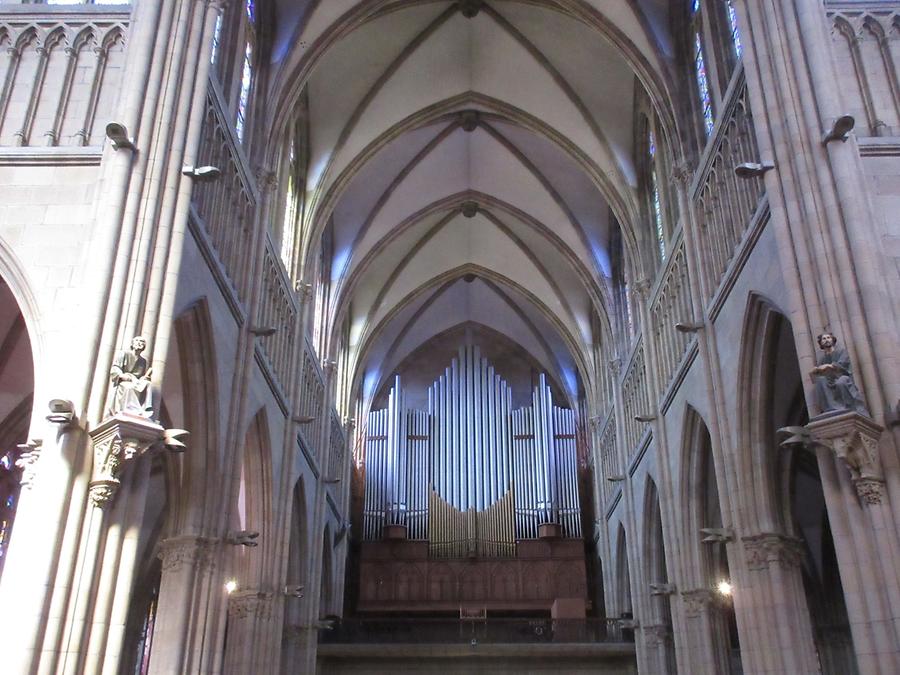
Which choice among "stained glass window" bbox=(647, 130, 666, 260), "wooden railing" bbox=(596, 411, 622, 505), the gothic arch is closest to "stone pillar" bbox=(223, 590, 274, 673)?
the gothic arch

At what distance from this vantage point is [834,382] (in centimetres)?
1026

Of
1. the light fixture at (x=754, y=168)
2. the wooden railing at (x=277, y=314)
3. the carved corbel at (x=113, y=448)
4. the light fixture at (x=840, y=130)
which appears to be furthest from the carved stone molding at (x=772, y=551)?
the wooden railing at (x=277, y=314)

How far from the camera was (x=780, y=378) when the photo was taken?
52.2ft

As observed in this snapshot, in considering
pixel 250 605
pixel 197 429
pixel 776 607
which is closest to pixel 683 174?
pixel 776 607

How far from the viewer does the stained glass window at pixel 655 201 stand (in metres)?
21.2

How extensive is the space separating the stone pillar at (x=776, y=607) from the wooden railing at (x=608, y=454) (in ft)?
36.7

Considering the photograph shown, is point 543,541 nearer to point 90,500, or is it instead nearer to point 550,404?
point 550,404

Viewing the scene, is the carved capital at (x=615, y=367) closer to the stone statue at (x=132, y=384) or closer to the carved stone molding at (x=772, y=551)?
the carved stone molding at (x=772, y=551)

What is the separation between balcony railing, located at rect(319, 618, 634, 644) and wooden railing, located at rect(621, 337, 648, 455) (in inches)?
192

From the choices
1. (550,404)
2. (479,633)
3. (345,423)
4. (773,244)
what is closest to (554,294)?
(550,404)

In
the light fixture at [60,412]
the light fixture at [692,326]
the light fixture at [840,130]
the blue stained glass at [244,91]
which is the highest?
the blue stained glass at [244,91]

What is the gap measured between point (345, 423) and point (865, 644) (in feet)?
69.0

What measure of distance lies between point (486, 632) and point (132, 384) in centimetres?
1724

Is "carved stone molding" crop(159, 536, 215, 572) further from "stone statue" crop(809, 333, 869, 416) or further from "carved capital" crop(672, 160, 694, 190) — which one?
"carved capital" crop(672, 160, 694, 190)
